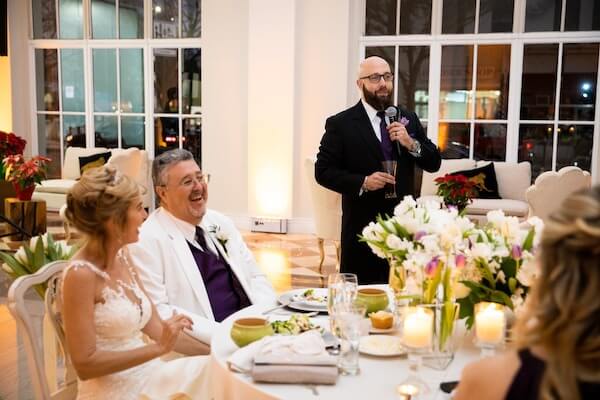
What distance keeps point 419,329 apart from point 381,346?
12.1 inches

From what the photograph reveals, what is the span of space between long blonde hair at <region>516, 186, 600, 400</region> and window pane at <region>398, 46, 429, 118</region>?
7.77m

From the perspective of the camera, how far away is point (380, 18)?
8.59m

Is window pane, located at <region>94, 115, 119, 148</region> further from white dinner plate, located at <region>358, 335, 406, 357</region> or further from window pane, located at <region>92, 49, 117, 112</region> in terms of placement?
white dinner plate, located at <region>358, 335, 406, 357</region>

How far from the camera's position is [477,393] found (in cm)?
109

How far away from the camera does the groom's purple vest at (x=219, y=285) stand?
2.85 meters

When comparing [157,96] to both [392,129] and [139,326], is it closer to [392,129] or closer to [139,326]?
[392,129]

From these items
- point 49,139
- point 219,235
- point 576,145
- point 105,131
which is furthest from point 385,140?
point 49,139

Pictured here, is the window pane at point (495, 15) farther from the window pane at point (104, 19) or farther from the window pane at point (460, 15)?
the window pane at point (104, 19)

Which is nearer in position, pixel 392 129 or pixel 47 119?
pixel 392 129

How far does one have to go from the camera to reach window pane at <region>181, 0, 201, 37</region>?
9125 mm

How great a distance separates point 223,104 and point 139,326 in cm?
674

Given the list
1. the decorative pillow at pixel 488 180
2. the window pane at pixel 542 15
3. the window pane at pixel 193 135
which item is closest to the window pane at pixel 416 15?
the window pane at pixel 542 15

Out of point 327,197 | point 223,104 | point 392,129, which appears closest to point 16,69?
point 223,104

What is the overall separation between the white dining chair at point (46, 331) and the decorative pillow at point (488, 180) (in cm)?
615
